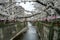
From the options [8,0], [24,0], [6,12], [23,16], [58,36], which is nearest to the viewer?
[58,36]

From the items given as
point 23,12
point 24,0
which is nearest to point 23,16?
point 23,12

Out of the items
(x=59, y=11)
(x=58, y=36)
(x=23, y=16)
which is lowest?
(x=23, y=16)

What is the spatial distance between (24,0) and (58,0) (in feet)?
48.1

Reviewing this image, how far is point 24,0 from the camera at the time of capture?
38.0 metres

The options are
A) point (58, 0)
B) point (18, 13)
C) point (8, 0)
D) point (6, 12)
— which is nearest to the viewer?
point (58, 0)

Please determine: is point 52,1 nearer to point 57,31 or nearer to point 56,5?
point 56,5

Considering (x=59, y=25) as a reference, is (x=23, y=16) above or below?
below

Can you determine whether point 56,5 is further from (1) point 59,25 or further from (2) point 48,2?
(1) point 59,25

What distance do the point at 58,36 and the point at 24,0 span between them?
31.6 meters

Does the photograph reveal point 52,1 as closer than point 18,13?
Yes

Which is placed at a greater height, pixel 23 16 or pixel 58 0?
pixel 58 0

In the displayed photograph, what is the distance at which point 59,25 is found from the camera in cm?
700

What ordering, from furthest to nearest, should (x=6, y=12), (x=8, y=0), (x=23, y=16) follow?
(x=23, y=16)
(x=6, y=12)
(x=8, y=0)

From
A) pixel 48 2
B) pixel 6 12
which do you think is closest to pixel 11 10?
pixel 6 12
